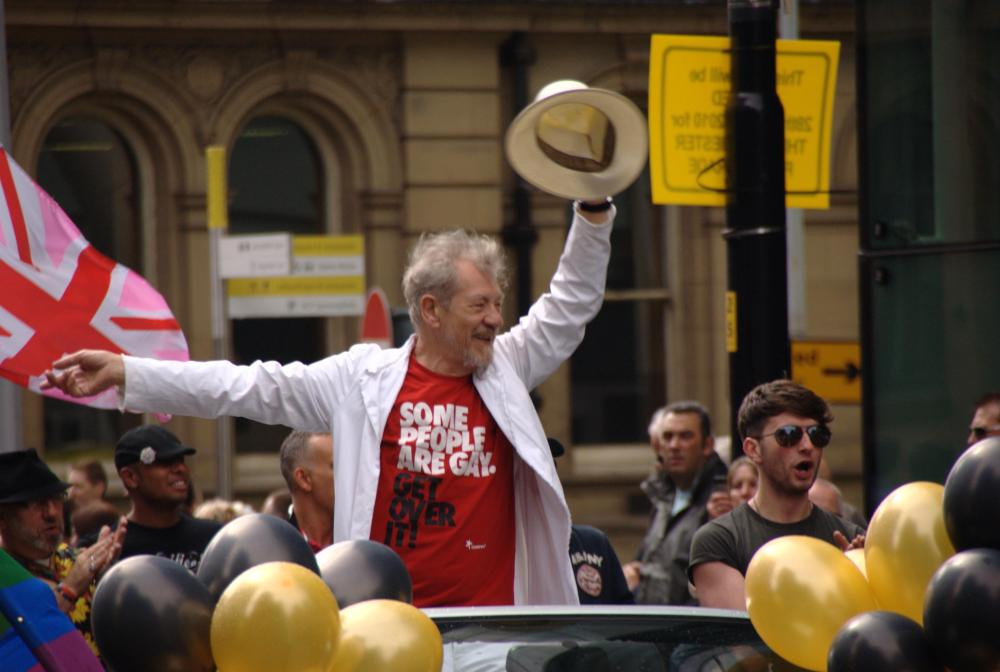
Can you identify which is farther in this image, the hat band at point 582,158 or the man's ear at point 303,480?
the man's ear at point 303,480

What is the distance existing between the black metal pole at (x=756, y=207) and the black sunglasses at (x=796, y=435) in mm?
1289

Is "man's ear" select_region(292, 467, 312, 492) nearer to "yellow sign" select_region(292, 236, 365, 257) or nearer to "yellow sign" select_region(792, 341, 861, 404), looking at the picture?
"yellow sign" select_region(792, 341, 861, 404)

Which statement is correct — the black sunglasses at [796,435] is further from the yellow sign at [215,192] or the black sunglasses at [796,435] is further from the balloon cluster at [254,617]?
the yellow sign at [215,192]

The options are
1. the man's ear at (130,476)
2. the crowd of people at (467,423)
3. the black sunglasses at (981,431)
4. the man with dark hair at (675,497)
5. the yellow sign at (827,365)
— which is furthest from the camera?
the yellow sign at (827,365)

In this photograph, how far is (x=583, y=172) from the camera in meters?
5.10

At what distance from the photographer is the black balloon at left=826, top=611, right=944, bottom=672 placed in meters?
3.25

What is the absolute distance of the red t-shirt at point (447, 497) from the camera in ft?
15.9

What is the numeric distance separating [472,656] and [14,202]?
2660 millimetres

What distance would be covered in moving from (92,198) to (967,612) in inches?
586

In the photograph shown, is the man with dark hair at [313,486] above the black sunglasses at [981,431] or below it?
below

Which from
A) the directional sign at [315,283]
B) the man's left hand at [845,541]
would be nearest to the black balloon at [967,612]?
the man's left hand at [845,541]

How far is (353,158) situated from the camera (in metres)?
17.4

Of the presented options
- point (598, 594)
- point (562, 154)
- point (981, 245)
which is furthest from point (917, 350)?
point (562, 154)

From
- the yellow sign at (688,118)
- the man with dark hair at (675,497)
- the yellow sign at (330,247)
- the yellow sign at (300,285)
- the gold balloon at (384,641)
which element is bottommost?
the man with dark hair at (675,497)
